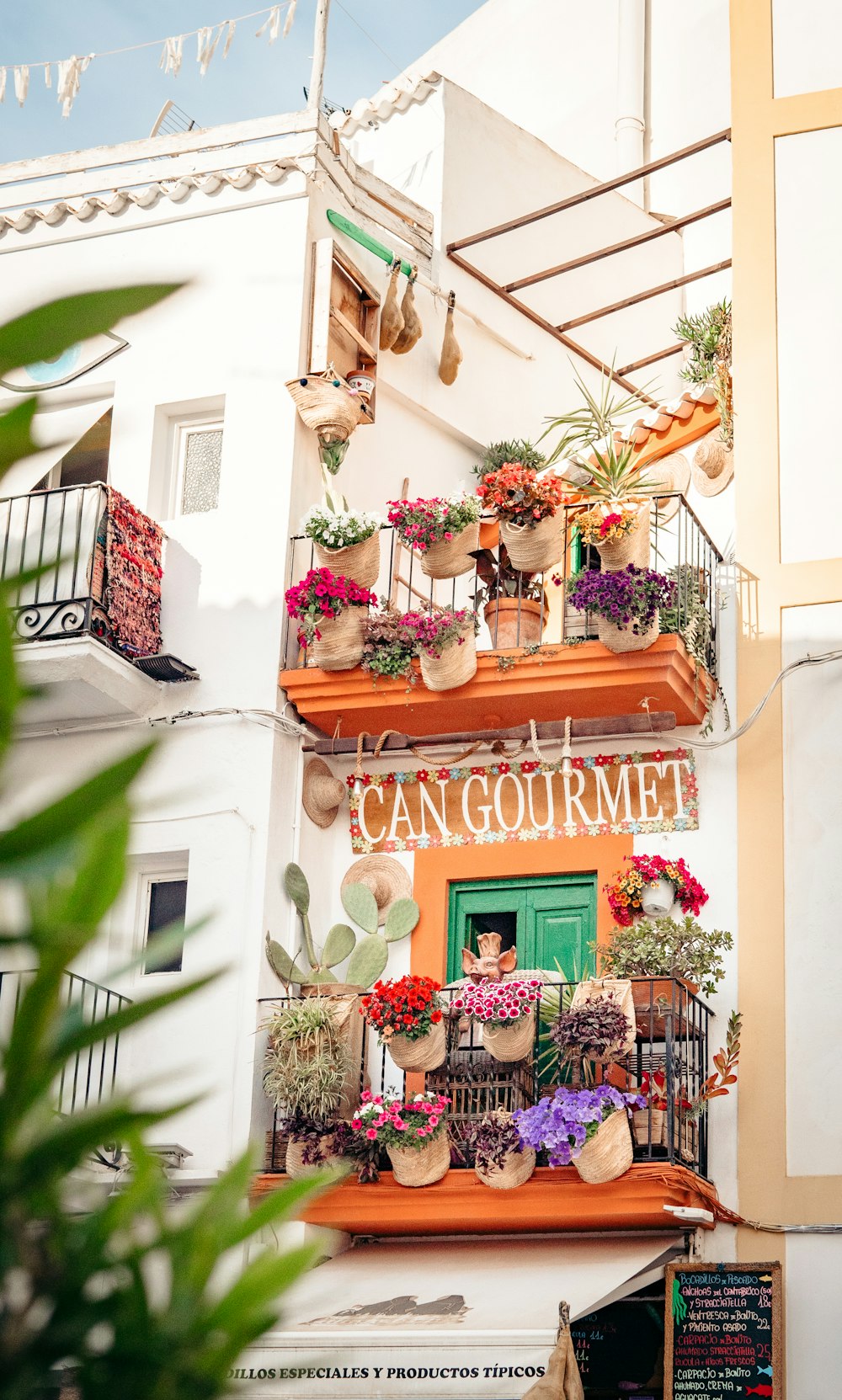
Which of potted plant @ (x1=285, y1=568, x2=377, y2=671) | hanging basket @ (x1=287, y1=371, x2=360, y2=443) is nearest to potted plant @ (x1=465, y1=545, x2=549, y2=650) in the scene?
potted plant @ (x1=285, y1=568, x2=377, y2=671)

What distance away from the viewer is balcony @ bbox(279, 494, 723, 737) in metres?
11.1

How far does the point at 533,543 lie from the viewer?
11.5 m

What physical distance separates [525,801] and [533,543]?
1.72 meters

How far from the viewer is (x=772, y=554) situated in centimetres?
1169

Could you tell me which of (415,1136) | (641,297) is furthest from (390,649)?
(641,297)

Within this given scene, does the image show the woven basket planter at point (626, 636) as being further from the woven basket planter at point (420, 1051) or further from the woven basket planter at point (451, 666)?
the woven basket planter at point (420, 1051)

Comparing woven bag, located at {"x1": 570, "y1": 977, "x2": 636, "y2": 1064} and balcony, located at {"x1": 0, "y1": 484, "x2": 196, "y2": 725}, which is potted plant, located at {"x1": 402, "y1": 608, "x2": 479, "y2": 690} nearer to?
balcony, located at {"x1": 0, "y1": 484, "x2": 196, "y2": 725}

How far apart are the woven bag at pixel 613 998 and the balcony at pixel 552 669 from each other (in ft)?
6.38

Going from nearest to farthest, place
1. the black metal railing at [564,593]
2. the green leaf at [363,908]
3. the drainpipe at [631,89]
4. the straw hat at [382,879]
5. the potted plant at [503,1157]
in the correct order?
1. the potted plant at [503,1157]
2. the black metal railing at [564,593]
3. the green leaf at [363,908]
4. the straw hat at [382,879]
5. the drainpipe at [631,89]

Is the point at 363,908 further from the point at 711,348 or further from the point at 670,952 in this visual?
the point at 711,348

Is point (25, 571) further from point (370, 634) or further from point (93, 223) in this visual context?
point (93, 223)

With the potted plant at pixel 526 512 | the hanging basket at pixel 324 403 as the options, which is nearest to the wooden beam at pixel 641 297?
the hanging basket at pixel 324 403

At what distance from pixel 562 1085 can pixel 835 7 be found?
7784 mm

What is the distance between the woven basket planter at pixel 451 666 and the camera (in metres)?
11.4
